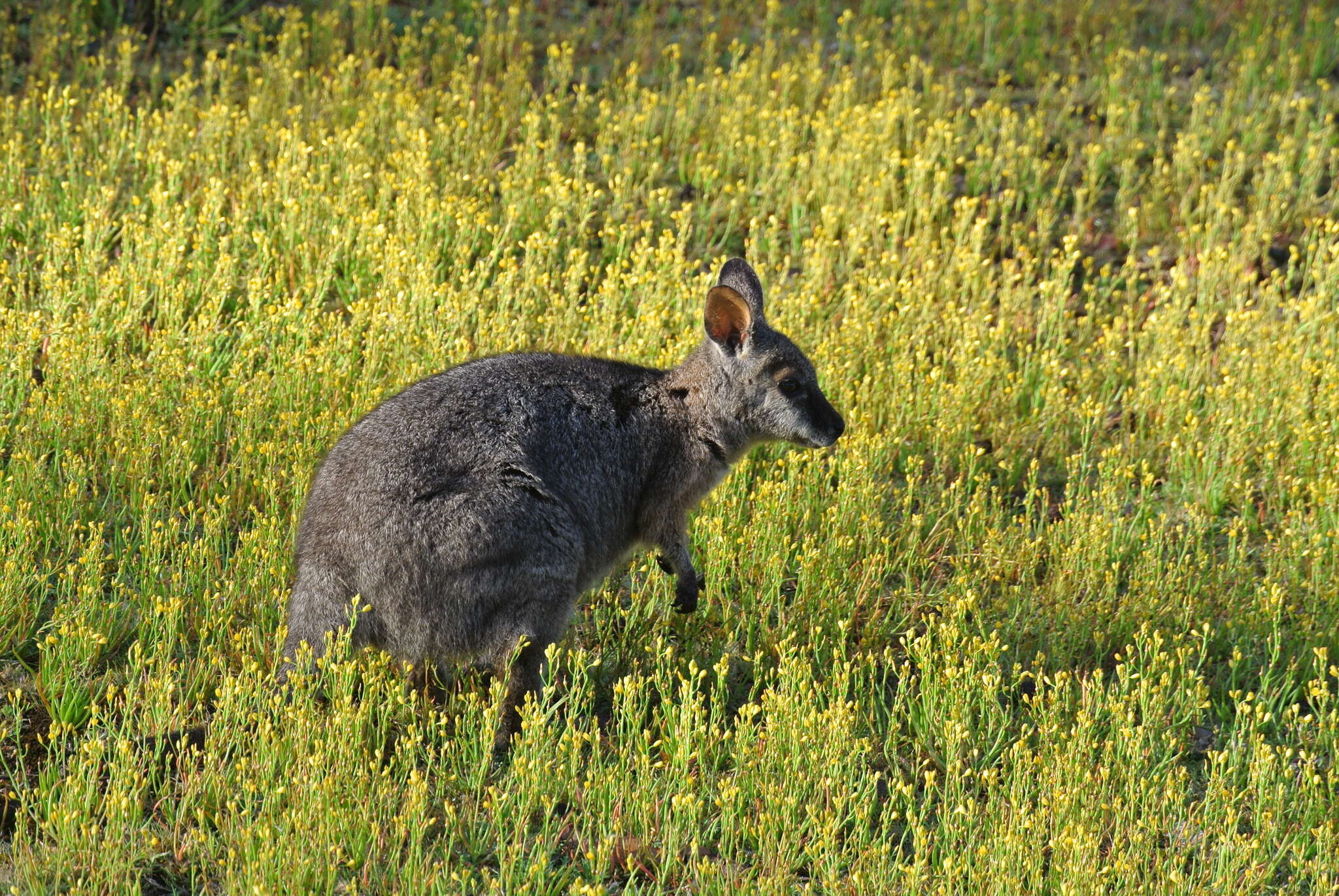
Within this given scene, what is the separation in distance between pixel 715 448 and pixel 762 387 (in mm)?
360

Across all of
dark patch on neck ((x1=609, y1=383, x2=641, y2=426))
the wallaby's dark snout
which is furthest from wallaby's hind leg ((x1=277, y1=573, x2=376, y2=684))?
the wallaby's dark snout

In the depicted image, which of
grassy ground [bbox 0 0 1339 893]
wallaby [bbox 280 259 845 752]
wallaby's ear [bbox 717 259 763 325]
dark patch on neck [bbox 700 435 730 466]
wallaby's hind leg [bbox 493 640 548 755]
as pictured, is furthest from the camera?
wallaby's ear [bbox 717 259 763 325]

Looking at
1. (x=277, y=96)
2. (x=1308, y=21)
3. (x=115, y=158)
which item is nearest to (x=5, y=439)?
(x=115, y=158)

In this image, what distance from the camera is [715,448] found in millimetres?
6398

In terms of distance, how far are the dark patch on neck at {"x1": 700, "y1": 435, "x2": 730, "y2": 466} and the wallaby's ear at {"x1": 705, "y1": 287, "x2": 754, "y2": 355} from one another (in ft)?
1.39

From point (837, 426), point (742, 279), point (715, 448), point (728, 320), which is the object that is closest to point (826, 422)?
point (837, 426)

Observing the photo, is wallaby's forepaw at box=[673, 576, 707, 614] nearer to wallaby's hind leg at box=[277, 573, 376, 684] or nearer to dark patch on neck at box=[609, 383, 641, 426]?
dark patch on neck at box=[609, 383, 641, 426]

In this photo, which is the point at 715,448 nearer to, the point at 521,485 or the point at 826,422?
the point at 826,422

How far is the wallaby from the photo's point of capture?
5.38 m

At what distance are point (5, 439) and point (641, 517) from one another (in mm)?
3248

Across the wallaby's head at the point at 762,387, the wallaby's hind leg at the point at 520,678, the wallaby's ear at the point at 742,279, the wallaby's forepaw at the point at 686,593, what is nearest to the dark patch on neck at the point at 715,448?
the wallaby's head at the point at 762,387

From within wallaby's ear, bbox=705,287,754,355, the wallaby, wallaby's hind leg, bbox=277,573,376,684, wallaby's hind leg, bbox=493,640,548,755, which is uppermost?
wallaby's ear, bbox=705,287,754,355

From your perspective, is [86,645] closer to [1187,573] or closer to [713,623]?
[713,623]

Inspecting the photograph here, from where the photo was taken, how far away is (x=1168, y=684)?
6004mm
